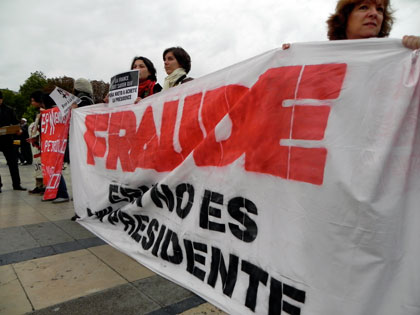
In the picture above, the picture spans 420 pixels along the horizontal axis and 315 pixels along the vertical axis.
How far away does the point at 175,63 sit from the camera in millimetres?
3406

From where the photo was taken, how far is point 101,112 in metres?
3.59

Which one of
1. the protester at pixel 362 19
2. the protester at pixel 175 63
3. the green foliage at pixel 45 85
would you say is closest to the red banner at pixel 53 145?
the protester at pixel 175 63

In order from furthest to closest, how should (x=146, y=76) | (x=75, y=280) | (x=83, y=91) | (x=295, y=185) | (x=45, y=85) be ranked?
(x=45, y=85)
(x=83, y=91)
(x=146, y=76)
(x=75, y=280)
(x=295, y=185)

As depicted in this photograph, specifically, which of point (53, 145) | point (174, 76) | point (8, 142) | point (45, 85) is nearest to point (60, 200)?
point (53, 145)

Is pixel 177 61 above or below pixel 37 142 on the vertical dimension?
above

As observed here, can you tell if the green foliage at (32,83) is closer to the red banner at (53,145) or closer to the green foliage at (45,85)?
the green foliage at (45,85)

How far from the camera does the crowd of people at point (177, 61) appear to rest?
6.28 ft

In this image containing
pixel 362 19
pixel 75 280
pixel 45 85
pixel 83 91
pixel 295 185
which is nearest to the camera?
pixel 295 185

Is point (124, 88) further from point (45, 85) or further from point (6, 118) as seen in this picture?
point (45, 85)

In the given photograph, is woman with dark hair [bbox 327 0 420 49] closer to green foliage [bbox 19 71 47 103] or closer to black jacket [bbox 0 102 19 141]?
black jacket [bbox 0 102 19 141]

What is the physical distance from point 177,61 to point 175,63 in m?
0.03

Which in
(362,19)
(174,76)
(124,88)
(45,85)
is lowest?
(124,88)

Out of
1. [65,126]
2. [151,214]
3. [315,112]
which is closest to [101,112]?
[65,126]

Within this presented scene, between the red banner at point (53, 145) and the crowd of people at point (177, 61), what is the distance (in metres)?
0.36
